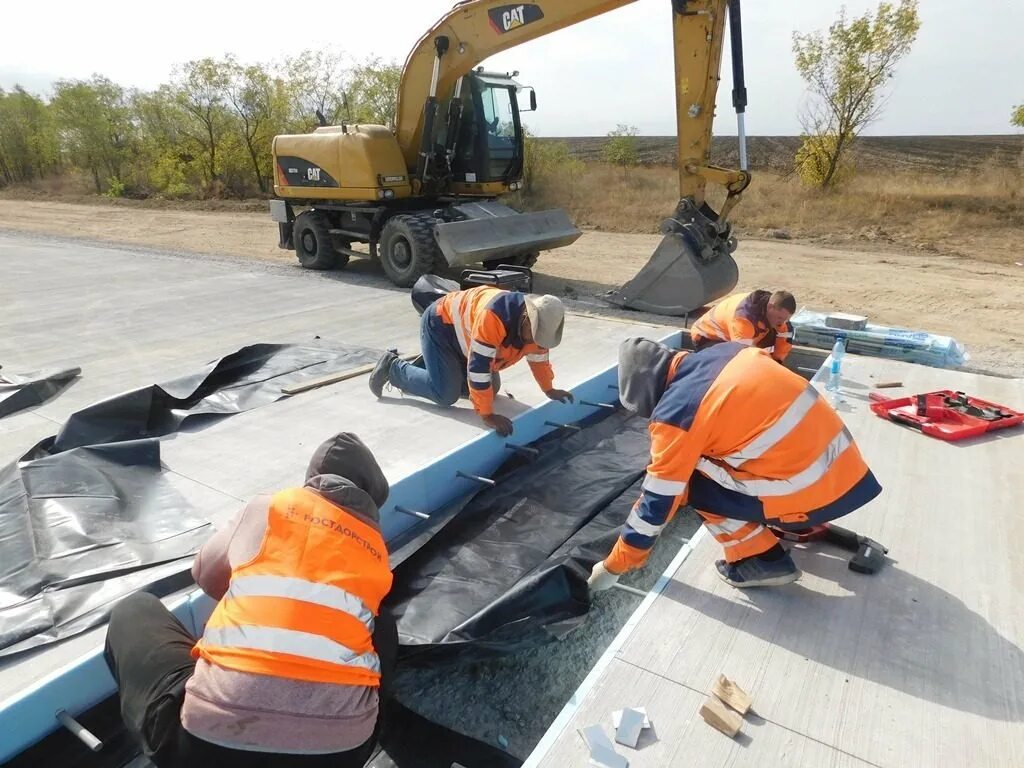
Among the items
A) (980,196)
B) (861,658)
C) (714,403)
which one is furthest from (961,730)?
(980,196)

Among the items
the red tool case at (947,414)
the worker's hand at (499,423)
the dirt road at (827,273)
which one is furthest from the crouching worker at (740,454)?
the dirt road at (827,273)

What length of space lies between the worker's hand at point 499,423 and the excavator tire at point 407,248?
15.4 ft

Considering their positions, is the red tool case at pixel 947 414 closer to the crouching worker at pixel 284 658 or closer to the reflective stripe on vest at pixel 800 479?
the reflective stripe on vest at pixel 800 479

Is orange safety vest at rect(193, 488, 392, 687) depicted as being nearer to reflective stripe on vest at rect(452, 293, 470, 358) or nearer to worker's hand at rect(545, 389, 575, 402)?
reflective stripe on vest at rect(452, 293, 470, 358)

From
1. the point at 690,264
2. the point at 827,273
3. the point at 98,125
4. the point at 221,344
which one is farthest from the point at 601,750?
the point at 98,125

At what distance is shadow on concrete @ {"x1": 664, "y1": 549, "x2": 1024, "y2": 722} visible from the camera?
1.88 metres

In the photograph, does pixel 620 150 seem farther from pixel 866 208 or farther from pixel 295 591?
pixel 295 591

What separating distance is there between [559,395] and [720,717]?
2323mm

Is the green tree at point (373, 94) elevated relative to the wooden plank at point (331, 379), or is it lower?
elevated

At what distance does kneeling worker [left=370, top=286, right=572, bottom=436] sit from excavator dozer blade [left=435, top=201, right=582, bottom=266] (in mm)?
3626

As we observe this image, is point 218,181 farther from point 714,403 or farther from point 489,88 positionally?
point 714,403

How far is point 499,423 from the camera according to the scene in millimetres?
3576

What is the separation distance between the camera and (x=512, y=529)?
2.95 metres

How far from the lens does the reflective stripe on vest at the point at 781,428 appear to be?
2.04 metres
